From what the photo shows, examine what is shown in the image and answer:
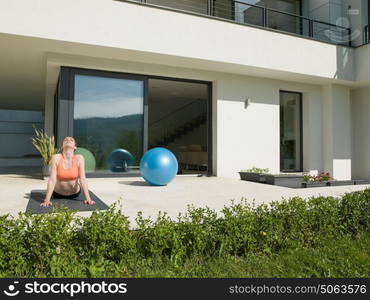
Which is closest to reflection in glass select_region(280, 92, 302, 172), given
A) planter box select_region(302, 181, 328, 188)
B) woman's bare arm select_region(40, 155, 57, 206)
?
planter box select_region(302, 181, 328, 188)

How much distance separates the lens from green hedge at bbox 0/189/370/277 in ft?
9.24

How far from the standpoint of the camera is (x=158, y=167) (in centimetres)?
746

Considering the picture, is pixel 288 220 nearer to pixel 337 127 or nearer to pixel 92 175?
pixel 92 175

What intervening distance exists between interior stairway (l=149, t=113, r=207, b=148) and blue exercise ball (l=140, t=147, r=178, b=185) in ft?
35.4

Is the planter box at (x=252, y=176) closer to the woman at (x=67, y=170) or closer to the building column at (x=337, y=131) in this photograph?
the building column at (x=337, y=131)

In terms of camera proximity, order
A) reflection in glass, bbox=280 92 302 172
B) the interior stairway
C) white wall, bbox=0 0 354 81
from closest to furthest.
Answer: white wall, bbox=0 0 354 81, reflection in glass, bbox=280 92 302 172, the interior stairway

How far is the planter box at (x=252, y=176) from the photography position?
9523 mm

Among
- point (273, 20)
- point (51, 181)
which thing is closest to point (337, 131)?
point (273, 20)

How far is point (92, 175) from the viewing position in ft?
30.2

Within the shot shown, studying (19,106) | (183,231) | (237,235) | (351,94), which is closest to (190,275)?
(183,231)

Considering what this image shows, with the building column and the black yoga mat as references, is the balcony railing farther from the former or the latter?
the black yoga mat

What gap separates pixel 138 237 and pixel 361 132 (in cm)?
1269

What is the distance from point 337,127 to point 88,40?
976 centimetres

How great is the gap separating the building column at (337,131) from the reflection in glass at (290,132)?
982 mm
